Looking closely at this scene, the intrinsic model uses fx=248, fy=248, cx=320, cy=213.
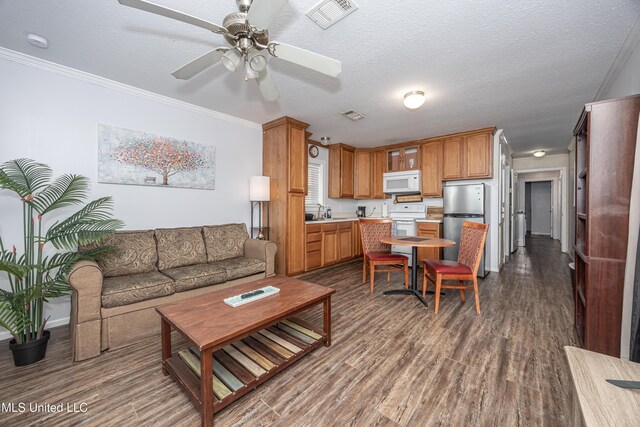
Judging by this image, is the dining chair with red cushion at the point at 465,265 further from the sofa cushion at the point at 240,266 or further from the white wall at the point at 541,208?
the white wall at the point at 541,208

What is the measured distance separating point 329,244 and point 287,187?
145 cm

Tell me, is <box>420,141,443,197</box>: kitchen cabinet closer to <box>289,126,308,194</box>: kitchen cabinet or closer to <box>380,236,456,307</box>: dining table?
<box>380,236,456,307</box>: dining table

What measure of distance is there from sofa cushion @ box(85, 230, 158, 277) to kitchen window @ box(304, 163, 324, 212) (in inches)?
114

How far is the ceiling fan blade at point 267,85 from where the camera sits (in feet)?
6.01

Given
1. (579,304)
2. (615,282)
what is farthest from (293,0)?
(579,304)

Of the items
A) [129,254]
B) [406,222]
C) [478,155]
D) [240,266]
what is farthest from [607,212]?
[129,254]

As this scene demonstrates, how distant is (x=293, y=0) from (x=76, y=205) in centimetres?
276

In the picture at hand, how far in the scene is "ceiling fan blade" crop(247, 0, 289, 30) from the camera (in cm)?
121

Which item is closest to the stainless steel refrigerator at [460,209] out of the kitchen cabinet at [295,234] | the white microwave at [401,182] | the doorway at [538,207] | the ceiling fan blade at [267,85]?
the white microwave at [401,182]

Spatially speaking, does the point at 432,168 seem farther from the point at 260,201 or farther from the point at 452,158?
the point at 260,201

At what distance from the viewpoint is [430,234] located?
4.38 m

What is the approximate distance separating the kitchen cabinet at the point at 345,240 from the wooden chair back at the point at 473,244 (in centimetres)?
222

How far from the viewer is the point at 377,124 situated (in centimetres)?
391

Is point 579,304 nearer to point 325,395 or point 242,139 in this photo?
point 325,395
